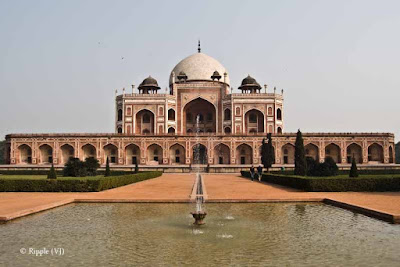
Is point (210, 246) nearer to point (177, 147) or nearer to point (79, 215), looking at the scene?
point (79, 215)

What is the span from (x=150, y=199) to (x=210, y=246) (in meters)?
5.18

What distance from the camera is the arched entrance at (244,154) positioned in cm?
3612

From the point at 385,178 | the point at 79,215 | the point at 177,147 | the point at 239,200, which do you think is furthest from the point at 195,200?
the point at 177,147

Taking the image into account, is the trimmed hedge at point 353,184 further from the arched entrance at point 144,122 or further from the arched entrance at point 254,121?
the arched entrance at point 144,122

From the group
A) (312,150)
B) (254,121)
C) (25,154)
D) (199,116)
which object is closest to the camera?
(312,150)

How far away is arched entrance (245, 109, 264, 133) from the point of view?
40781mm

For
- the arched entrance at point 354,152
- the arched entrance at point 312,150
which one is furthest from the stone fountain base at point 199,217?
the arched entrance at point 354,152

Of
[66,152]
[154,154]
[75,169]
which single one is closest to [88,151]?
[66,152]

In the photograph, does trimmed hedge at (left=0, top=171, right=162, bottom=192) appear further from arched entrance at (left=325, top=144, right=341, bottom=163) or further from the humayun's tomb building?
arched entrance at (left=325, top=144, right=341, bottom=163)

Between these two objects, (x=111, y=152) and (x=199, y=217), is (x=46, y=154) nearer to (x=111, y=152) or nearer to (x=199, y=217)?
(x=111, y=152)

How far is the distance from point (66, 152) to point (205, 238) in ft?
109

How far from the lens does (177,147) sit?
3650 centimetres

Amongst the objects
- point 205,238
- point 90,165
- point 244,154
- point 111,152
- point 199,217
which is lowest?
point 205,238

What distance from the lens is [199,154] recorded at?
36719 millimetres
